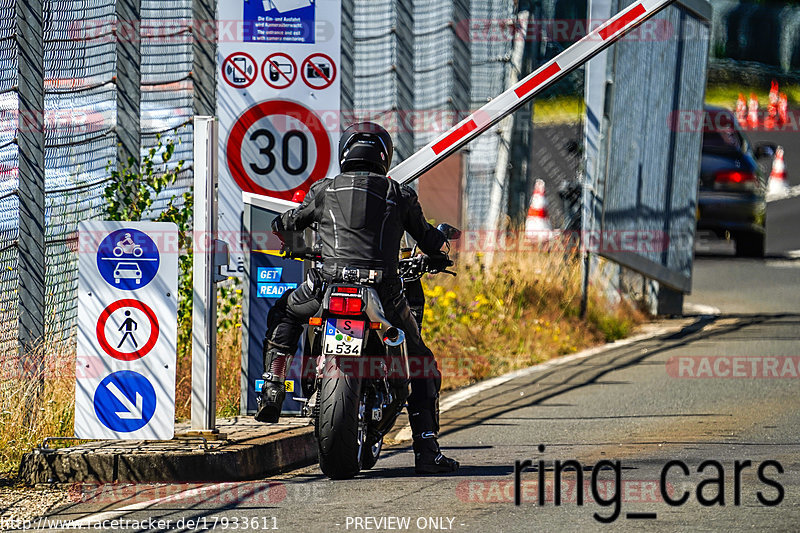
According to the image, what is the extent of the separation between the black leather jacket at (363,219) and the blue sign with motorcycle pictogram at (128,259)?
86 centimetres

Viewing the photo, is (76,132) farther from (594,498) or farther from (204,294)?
(594,498)

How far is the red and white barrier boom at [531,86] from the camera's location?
334 inches

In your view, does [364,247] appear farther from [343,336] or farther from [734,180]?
[734,180]

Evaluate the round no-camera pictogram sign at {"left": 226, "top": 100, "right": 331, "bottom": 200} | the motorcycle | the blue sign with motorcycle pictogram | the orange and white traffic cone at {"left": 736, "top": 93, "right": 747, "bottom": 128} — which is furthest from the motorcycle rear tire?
the orange and white traffic cone at {"left": 736, "top": 93, "right": 747, "bottom": 128}

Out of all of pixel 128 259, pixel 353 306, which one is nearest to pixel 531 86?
pixel 353 306

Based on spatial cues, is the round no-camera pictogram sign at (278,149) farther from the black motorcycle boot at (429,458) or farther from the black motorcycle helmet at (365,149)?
the black motorcycle boot at (429,458)

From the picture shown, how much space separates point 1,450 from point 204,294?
1365mm

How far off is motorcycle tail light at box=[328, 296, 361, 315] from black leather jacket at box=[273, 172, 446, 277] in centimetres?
30

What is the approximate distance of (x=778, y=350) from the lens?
12.2 meters

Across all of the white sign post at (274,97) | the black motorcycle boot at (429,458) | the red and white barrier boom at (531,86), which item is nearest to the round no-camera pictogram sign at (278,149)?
the white sign post at (274,97)

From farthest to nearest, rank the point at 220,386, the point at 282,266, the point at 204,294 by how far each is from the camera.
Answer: the point at 220,386
the point at 282,266
the point at 204,294

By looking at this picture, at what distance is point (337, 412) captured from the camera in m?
6.89

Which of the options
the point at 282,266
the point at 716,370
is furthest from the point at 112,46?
the point at 716,370

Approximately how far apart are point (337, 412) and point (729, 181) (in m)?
13.3
